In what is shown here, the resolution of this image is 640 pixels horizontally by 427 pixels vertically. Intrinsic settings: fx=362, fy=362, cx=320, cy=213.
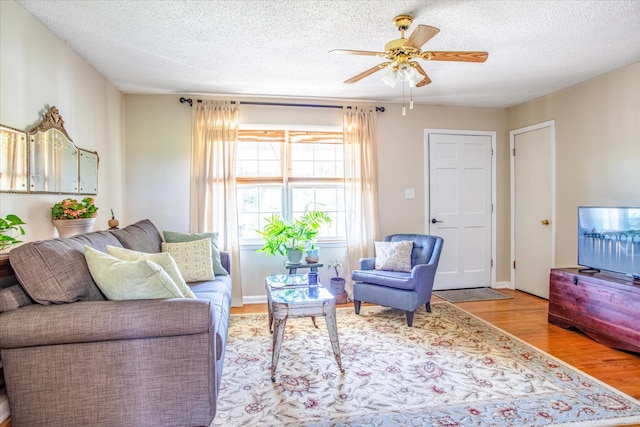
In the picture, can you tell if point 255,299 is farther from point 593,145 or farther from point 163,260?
point 593,145

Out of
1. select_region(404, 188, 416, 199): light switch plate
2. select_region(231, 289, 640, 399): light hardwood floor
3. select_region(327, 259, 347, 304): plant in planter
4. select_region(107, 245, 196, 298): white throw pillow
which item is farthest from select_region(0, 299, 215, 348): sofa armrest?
select_region(404, 188, 416, 199): light switch plate

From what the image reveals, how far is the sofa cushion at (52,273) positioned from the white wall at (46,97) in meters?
0.55

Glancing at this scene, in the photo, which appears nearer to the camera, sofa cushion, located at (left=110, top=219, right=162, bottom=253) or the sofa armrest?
the sofa armrest

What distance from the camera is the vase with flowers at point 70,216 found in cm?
248

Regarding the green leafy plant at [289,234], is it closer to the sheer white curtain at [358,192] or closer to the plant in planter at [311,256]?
the plant in planter at [311,256]

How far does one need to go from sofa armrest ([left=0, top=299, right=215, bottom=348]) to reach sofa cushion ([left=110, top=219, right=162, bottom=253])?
3.81 feet

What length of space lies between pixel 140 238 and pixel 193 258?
0.46 meters

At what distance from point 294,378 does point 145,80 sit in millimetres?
3119

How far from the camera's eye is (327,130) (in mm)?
4387

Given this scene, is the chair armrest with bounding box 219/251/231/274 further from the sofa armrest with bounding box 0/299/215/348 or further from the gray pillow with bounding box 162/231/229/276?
the sofa armrest with bounding box 0/299/215/348

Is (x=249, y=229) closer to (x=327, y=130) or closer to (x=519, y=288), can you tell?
(x=327, y=130)

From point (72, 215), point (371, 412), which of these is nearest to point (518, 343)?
point (371, 412)

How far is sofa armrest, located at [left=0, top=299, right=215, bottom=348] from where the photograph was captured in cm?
157

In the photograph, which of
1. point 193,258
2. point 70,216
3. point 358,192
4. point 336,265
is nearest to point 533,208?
point 358,192
